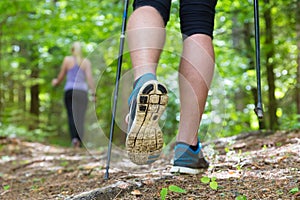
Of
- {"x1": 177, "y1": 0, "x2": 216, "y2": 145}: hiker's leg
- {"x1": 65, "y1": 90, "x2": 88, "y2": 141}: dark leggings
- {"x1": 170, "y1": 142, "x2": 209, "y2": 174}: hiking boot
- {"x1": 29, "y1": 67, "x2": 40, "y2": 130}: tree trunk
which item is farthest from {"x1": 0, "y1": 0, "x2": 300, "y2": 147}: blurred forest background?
{"x1": 29, "y1": 67, "x2": 40, "y2": 130}: tree trunk

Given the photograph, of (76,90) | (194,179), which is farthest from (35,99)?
(194,179)

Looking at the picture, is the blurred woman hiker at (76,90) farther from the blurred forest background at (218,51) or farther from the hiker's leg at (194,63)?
the hiker's leg at (194,63)

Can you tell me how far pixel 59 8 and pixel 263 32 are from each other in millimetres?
3896

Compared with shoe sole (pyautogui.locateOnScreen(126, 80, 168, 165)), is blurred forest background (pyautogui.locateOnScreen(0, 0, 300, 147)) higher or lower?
higher

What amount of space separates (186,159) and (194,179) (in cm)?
13

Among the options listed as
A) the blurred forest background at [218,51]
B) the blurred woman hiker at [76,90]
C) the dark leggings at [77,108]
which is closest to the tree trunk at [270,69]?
the blurred forest background at [218,51]

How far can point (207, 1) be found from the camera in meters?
2.00

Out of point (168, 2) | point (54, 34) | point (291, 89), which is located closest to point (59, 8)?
point (54, 34)

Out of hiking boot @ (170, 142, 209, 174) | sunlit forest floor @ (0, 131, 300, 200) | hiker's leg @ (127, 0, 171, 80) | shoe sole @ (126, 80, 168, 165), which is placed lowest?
sunlit forest floor @ (0, 131, 300, 200)

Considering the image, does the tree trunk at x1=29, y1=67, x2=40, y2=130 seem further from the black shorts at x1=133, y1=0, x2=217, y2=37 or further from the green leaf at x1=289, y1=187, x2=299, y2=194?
the green leaf at x1=289, y1=187, x2=299, y2=194

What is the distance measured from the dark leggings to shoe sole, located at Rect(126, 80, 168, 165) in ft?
14.4

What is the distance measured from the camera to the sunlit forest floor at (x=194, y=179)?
172 centimetres

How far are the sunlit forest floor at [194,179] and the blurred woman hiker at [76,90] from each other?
8.52ft

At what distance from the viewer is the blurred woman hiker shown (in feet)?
19.9
